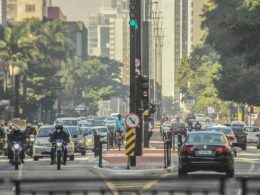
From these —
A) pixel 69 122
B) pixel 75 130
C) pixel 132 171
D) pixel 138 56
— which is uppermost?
pixel 138 56

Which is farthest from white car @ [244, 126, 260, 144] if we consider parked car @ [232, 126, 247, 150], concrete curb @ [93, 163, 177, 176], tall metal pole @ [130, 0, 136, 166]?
concrete curb @ [93, 163, 177, 176]

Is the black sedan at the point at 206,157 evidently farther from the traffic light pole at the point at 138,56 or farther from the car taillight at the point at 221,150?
the traffic light pole at the point at 138,56

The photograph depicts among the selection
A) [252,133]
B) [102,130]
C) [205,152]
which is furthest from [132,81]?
[252,133]

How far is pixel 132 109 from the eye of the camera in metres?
42.5

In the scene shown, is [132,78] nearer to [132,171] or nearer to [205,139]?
[132,171]

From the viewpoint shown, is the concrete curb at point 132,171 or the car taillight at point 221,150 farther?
the concrete curb at point 132,171

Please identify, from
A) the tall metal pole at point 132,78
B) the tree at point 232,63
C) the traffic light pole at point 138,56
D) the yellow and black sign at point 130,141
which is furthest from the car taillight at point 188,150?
the tree at point 232,63

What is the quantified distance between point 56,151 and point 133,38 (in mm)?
4802

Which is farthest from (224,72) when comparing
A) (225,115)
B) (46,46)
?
(225,115)

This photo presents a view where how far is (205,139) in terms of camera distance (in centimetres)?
3553

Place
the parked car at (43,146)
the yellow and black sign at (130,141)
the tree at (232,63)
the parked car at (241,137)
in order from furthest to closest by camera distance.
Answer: the tree at (232,63) < the parked car at (241,137) < the parked car at (43,146) < the yellow and black sign at (130,141)

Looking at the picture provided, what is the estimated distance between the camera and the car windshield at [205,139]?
Answer: 35312 millimetres

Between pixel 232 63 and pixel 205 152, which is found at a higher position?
pixel 232 63

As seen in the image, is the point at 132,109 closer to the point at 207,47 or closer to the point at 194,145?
the point at 194,145
